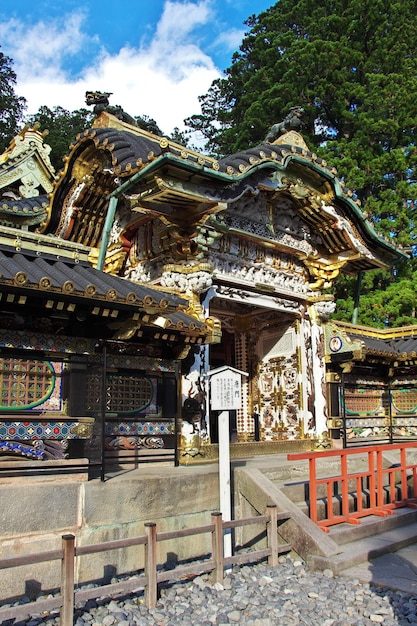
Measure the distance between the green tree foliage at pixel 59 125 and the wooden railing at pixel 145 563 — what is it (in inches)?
992

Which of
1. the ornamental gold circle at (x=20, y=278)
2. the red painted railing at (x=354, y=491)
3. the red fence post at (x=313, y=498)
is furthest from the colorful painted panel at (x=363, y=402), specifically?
the ornamental gold circle at (x=20, y=278)

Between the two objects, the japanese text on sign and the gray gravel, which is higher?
the japanese text on sign

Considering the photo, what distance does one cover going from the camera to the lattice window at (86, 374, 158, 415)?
8.03 m

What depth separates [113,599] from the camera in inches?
217

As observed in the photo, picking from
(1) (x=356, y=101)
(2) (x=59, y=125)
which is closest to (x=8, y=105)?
(2) (x=59, y=125)

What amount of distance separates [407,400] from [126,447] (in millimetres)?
8114

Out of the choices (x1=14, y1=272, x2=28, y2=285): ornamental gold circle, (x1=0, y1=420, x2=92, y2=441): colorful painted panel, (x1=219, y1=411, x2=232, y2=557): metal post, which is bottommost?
(x1=219, y1=411, x2=232, y2=557): metal post

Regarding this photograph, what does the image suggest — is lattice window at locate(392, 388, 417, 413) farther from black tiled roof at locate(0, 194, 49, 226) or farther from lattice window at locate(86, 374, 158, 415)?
black tiled roof at locate(0, 194, 49, 226)

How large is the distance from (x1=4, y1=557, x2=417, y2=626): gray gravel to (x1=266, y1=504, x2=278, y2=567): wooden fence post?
1.06ft

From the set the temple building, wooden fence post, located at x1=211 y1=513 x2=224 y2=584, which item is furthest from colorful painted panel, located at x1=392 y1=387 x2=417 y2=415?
wooden fence post, located at x1=211 y1=513 x2=224 y2=584

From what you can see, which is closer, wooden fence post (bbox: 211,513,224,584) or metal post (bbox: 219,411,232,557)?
wooden fence post (bbox: 211,513,224,584)

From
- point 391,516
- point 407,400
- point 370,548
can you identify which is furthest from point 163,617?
point 407,400

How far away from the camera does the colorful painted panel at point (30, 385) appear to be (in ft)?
21.5

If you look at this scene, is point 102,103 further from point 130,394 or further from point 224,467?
point 224,467
